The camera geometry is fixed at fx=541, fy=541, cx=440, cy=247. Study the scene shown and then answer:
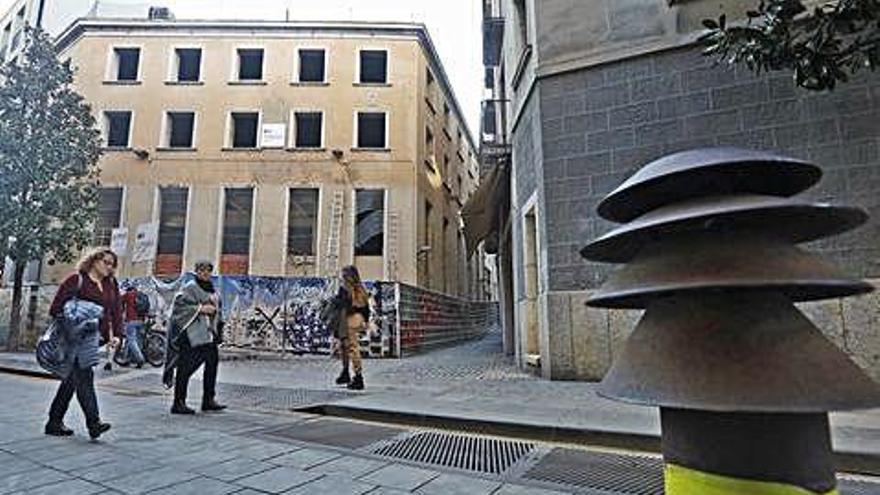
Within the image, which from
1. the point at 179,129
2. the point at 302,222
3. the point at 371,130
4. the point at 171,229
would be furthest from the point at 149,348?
the point at 179,129

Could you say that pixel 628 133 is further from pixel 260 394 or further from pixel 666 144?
pixel 260 394

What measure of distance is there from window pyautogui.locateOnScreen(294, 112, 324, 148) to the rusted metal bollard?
2160cm

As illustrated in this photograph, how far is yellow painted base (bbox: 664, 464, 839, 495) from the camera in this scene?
1.18 m

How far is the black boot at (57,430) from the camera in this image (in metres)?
4.54

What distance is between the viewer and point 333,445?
4.25 meters

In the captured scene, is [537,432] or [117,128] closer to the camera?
[537,432]

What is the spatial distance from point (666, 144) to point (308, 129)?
17.5 meters

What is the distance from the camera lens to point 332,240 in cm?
2083

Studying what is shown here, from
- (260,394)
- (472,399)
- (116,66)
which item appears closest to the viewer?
(472,399)

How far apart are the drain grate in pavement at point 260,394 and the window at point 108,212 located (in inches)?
585

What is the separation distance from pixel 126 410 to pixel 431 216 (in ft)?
62.7

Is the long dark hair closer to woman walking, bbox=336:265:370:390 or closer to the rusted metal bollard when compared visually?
woman walking, bbox=336:265:370:390

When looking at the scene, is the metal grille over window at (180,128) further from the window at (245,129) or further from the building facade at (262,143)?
the window at (245,129)

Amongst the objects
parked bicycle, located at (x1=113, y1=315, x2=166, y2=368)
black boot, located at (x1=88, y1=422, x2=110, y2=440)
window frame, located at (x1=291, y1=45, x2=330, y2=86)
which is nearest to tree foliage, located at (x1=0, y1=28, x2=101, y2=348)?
parked bicycle, located at (x1=113, y1=315, x2=166, y2=368)
